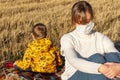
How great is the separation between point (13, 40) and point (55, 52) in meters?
2.56

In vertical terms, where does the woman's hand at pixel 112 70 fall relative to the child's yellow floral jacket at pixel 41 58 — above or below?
above

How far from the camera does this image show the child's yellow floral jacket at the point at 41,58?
5391mm

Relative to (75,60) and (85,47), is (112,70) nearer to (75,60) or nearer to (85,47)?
(75,60)

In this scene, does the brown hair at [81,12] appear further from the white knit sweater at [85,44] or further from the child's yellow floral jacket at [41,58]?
the child's yellow floral jacket at [41,58]

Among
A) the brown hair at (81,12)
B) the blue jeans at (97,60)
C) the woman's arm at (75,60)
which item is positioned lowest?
the blue jeans at (97,60)

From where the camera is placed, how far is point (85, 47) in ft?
10.8

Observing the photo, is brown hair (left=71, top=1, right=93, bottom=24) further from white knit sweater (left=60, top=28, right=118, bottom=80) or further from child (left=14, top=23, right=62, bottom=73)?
child (left=14, top=23, right=62, bottom=73)

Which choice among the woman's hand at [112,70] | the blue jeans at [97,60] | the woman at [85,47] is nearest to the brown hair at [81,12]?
the woman at [85,47]

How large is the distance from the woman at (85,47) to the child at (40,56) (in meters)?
1.98

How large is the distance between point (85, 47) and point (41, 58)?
7.06ft

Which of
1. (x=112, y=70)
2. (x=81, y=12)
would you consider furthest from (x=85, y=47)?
(x=112, y=70)

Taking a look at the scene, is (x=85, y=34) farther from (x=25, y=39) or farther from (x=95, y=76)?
(x=25, y=39)

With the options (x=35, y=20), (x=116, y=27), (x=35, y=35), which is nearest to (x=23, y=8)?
(x=35, y=20)

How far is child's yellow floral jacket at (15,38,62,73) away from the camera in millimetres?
5391
